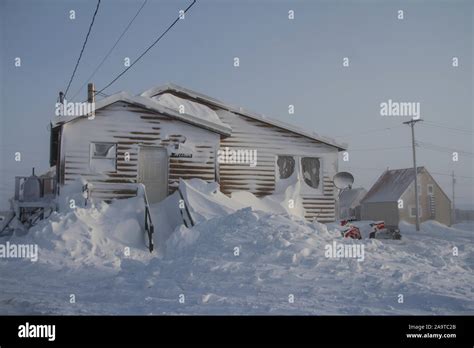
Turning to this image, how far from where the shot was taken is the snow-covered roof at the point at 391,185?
50147mm

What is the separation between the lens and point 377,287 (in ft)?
24.8

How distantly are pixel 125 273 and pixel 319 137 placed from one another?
12.1 metres

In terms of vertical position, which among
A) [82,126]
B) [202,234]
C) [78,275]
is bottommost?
[78,275]

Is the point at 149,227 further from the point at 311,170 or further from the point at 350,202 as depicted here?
the point at 350,202

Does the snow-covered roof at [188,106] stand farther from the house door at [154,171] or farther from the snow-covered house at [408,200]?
the snow-covered house at [408,200]

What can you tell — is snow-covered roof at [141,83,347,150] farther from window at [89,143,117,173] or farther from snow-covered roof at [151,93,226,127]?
window at [89,143,117,173]

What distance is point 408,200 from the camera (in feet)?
161

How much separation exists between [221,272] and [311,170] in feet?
38.9

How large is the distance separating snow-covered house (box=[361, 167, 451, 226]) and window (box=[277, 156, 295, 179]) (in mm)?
32008

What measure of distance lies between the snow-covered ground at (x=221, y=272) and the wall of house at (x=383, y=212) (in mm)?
37671

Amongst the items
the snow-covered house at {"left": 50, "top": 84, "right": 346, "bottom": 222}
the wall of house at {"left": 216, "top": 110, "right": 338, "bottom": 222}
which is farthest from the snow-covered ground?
the wall of house at {"left": 216, "top": 110, "right": 338, "bottom": 222}

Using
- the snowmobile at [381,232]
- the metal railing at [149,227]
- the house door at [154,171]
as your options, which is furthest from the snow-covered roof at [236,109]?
the metal railing at [149,227]
